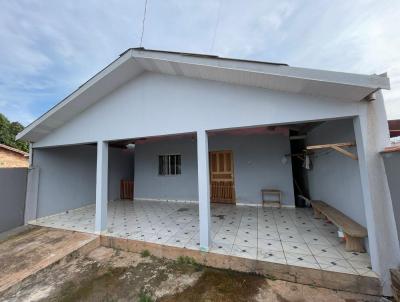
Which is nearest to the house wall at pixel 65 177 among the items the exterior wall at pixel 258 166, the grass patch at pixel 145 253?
the grass patch at pixel 145 253

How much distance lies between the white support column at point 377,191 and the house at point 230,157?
0.01 metres

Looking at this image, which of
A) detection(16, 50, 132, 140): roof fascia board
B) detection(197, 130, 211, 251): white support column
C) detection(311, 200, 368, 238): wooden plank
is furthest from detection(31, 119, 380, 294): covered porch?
detection(16, 50, 132, 140): roof fascia board

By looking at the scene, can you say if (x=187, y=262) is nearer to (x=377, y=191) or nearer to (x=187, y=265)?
(x=187, y=265)

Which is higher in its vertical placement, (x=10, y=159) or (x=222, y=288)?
(x=10, y=159)

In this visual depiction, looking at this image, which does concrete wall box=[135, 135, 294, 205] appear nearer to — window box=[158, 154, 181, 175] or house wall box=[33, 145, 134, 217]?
window box=[158, 154, 181, 175]

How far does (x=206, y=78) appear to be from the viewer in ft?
12.2

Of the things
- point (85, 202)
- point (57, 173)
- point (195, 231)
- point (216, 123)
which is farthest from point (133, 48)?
point (85, 202)

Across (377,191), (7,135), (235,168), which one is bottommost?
(377,191)

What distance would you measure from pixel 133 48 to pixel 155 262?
4.71m

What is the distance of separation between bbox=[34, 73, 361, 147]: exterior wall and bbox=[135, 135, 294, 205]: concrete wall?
3831 mm

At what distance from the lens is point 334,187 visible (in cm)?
432

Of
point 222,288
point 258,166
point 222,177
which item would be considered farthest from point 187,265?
point 258,166

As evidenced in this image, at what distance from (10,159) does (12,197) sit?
6.10 meters

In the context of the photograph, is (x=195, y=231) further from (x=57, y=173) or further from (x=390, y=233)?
(x=57, y=173)
